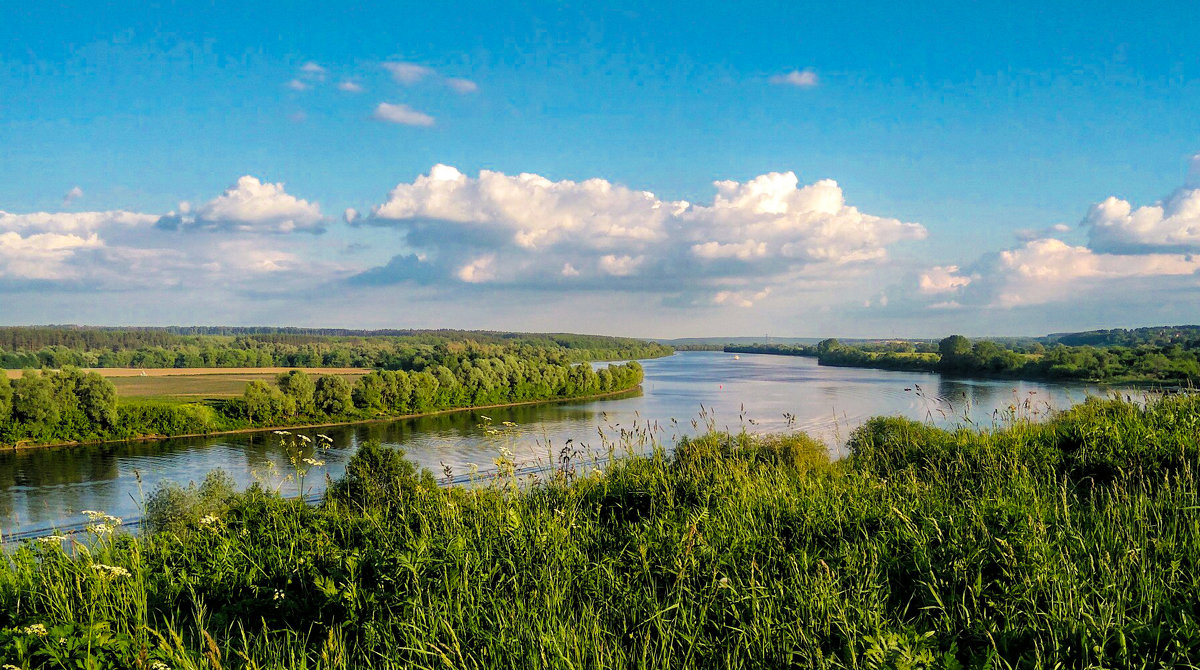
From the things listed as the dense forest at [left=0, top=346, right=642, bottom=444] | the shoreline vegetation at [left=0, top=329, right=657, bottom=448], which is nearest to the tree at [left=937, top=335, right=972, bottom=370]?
the shoreline vegetation at [left=0, top=329, right=657, bottom=448]

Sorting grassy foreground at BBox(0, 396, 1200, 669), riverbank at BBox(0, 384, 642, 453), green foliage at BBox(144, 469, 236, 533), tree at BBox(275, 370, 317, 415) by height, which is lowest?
riverbank at BBox(0, 384, 642, 453)

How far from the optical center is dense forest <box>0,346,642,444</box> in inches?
1538

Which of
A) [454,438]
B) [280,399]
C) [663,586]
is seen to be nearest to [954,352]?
[454,438]

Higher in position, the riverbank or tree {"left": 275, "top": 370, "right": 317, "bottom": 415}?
tree {"left": 275, "top": 370, "right": 317, "bottom": 415}

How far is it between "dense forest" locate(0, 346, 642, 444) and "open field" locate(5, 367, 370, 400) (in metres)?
4.61

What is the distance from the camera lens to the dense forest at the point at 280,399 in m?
39.1

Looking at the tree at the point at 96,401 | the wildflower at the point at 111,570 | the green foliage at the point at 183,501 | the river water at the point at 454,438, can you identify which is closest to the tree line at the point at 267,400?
the tree at the point at 96,401

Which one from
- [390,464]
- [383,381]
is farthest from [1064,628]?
[383,381]

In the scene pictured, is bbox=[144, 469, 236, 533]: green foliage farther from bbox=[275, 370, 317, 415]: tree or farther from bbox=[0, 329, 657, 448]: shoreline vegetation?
bbox=[275, 370, 317, 415]: tree

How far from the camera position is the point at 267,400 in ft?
152

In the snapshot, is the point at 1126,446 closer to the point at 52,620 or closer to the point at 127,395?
the point at 52,620

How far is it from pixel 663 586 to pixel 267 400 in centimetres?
4876

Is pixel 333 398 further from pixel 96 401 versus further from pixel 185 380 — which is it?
pixel 185 380

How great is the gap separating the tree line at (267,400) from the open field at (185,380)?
450 centimetres
